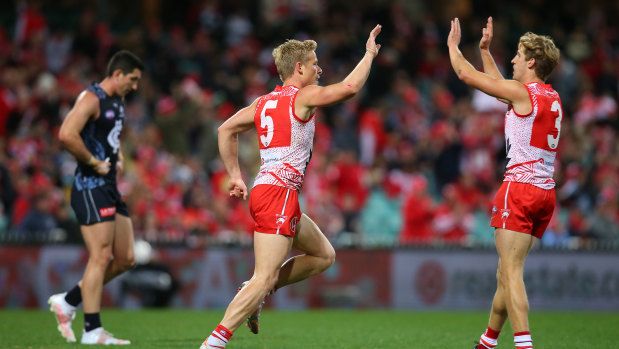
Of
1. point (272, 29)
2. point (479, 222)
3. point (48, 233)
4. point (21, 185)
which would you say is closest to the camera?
point (48, 233)

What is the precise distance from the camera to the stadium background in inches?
570

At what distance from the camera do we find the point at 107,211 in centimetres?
853

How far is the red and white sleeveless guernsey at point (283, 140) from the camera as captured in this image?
706cm

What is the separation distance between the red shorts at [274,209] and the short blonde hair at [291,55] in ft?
3.18

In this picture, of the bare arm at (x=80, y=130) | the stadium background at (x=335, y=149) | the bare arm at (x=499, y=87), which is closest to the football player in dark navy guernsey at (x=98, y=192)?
the bare arm at (x=80, y=130)

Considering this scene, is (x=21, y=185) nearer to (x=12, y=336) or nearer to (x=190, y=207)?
(x=190, y=207)

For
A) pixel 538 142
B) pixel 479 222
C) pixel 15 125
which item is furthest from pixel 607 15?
pixel 538 142

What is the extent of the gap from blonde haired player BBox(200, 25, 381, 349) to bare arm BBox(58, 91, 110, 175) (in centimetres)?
162

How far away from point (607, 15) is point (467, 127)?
8476mm

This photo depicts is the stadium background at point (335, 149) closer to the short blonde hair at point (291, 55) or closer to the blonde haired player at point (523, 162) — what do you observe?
the short blonde hair at point (291, 55)

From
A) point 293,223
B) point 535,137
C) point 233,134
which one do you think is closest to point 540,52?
point 535,137

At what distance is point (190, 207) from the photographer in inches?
611

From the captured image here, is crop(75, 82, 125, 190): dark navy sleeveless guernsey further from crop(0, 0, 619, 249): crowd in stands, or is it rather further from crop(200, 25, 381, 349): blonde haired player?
crop(0, 0, 619, 249): crowd in stands

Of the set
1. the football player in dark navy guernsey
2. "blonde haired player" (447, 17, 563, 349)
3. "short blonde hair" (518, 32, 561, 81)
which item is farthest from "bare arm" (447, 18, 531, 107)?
the football player in dark navy guernsey
